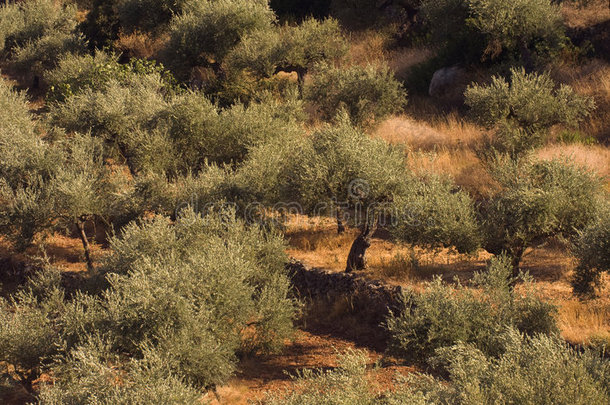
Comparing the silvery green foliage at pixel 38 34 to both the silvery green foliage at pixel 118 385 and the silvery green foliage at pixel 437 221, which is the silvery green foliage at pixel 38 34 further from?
the silvery green foliage at pixel 118 385

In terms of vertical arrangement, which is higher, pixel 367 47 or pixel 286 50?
pixel 286 50

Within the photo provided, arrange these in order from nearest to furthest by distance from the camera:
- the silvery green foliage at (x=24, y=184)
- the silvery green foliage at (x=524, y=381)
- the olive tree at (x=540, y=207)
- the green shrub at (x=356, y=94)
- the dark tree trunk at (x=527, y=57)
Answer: the silvery green foliage at (x=524, y=381) < the olive tree at (x=540, y=207) < the silvery green foliage at (x=24, y=184) < the green shrub at (x=356, y=94) < the dark tree trunk at (x=527, y=57)

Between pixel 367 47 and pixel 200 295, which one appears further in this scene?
pixel 367 47

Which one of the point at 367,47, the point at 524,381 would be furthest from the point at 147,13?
the point at 524,381

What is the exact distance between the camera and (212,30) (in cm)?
3219

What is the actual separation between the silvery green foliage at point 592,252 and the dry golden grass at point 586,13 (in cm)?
2025

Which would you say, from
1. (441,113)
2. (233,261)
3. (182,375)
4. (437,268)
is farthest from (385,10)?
(182,375)

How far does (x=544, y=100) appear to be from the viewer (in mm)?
21922

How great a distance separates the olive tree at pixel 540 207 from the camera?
14430 millimetres

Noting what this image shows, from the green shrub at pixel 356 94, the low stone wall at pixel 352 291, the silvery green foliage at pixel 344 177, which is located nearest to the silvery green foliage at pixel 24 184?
the low stone wall at pixel 352 291

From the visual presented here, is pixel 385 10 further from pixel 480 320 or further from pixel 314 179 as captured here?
pixel 480 320

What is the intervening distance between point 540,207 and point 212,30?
22.6 metres

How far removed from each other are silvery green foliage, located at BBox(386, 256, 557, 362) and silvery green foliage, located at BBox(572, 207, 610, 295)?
51.9 inches

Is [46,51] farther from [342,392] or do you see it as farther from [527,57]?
[342,392]
